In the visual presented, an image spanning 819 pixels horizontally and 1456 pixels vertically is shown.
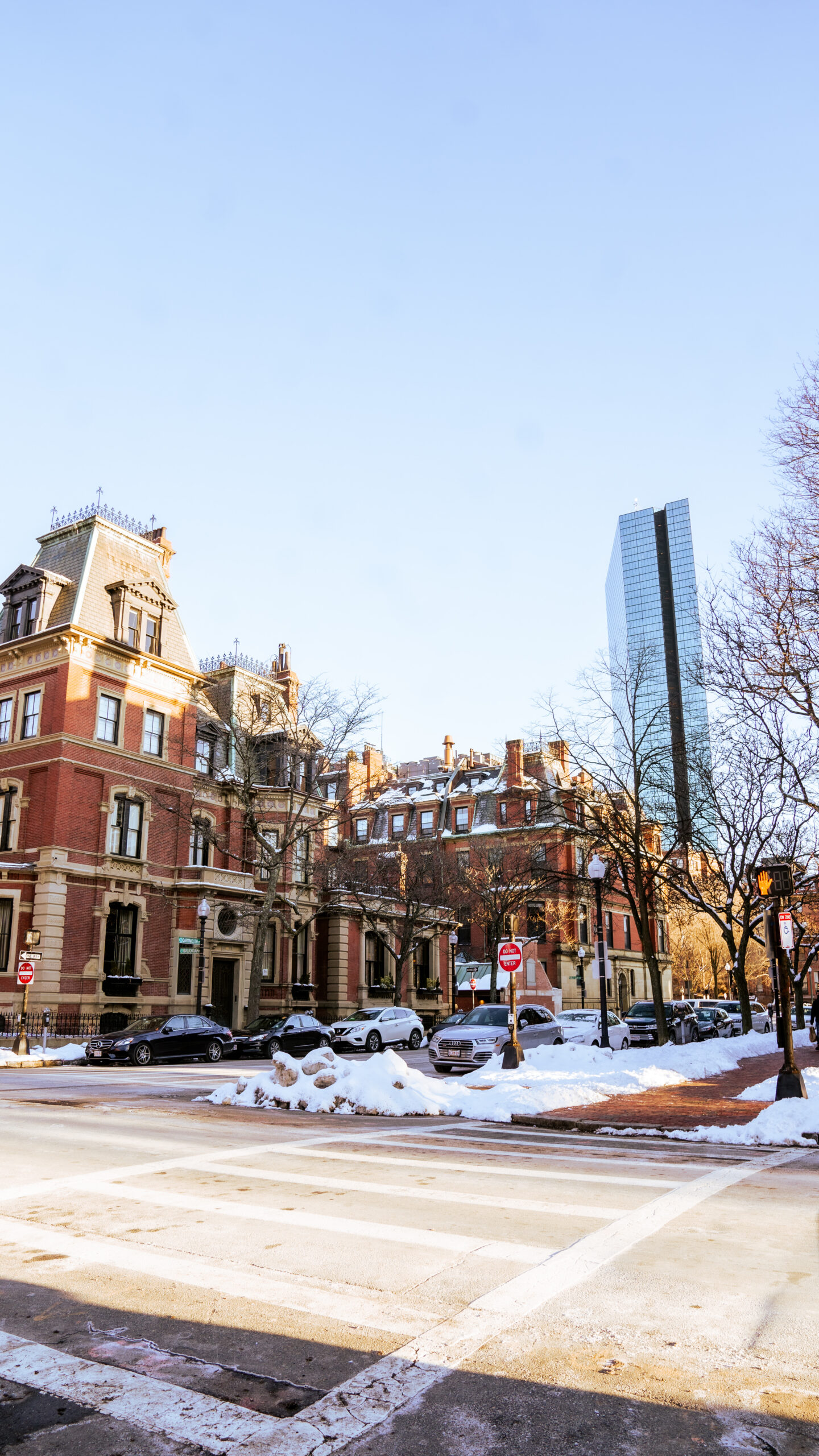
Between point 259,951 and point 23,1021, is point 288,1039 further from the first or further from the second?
point 23,1021

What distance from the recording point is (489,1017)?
939 inches

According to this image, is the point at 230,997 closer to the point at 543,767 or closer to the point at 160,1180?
the point at 543,767

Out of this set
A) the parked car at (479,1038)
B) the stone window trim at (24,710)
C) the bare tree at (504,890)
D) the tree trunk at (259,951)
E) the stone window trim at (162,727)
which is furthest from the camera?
the bare tree at (504,890)

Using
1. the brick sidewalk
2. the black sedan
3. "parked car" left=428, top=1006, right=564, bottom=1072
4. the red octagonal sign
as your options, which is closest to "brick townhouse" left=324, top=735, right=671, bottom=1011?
the black sedan

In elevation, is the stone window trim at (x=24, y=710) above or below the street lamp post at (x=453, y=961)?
above

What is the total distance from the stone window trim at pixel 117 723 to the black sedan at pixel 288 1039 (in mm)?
11690

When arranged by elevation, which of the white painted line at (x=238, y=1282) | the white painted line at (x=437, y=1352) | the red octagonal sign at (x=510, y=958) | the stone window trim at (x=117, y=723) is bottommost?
the white painted line at (x=437, y=1352)

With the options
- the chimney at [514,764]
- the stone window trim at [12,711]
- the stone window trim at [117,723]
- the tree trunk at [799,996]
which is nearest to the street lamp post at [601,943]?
the stone window trim at [117,723]

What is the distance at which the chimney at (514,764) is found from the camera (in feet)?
204

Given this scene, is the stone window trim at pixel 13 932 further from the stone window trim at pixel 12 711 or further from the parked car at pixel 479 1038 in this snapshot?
the parked car at pixel 479 1038

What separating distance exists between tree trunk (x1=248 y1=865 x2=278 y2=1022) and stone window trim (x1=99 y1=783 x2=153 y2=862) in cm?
480

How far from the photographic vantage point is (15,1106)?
1449cm

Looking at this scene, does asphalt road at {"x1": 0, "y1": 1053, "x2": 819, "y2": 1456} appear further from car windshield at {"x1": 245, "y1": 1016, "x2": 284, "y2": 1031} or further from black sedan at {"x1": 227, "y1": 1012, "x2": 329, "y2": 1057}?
car windshield at {"x1": 245, "y1": 1016, "x2": 284, "y2": 1031}

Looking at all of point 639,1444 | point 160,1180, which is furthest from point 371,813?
point 639,1444
